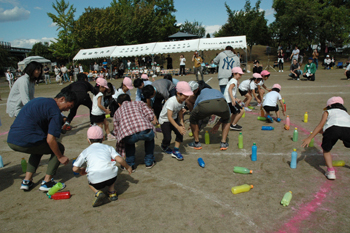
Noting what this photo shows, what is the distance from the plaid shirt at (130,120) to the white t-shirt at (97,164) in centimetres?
75

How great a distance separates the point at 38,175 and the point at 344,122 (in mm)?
6102

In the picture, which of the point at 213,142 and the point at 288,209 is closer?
the point at 288,209

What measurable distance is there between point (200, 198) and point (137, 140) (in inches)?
65.1

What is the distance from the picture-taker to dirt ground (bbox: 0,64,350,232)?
3.34 m

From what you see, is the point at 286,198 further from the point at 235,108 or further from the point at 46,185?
the point at 46,185

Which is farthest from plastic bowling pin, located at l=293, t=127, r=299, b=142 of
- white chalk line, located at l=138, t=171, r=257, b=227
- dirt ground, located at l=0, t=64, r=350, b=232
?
white chalk line, located at l=138, t=171, r=257, b=227

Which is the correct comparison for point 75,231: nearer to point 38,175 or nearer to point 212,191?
point 212,191

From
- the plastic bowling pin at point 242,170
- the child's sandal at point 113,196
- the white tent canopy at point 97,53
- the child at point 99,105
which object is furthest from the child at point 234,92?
the white tent canopy at point 97,53

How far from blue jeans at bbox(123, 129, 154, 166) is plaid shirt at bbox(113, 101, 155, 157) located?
0.33ft

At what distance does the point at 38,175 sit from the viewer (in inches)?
207

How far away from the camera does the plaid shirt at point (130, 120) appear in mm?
4629

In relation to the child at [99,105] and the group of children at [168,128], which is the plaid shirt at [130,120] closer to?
the group of children at [168,128]

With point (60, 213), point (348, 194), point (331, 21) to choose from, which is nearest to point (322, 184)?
point (348, 194)

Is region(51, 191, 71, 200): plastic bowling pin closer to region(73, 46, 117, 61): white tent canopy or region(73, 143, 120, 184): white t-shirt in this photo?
region(73, 143, 120, 184): white t-shirt
